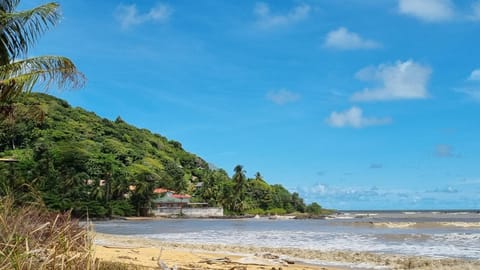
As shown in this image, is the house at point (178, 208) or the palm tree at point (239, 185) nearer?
the house at point (178, 208)

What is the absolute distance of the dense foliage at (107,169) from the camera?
7962cm

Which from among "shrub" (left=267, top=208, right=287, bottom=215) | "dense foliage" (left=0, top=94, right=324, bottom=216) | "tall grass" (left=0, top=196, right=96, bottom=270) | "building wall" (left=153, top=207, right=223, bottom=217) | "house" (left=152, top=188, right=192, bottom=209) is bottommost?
"tall grass" (left=0, top=196, right=96, bottom=270)

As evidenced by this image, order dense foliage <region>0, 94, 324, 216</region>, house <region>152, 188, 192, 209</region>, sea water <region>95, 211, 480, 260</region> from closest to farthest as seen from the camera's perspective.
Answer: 1. sea water <region>95, 211, 480, 260</region>
2. dense foliage <region>0, 94, 324, 216</region>
3. house <region>152, 188, 192, 209</region>

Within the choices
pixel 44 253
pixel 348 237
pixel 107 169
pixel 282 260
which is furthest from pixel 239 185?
pixel 44 253

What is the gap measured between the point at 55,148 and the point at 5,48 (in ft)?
278

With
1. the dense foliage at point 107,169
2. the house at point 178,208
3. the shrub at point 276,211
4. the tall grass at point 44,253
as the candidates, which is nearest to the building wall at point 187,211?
the house at point 178,208

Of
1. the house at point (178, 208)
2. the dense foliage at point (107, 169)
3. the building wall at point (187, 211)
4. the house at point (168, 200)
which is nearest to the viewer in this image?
the dense foliage at point (107, 169)

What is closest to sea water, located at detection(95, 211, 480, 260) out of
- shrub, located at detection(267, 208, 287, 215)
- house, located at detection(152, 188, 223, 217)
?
house, located at detection(152, 188, 223, 217)

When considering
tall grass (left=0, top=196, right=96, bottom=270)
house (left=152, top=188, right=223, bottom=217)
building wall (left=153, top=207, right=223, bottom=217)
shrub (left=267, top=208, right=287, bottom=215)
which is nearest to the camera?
tall grass (left=0, top=196, right=96, bottom=270)

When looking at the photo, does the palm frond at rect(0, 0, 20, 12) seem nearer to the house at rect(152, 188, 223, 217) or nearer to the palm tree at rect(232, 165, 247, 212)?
the house at rect(152, 188, 223, 217)

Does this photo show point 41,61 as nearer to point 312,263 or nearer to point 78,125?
point 312,263

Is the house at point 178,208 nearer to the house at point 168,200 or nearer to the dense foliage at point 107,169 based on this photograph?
the house at point 168,200

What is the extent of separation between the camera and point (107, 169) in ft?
290

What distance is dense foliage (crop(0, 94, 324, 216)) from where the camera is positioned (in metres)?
79.6
